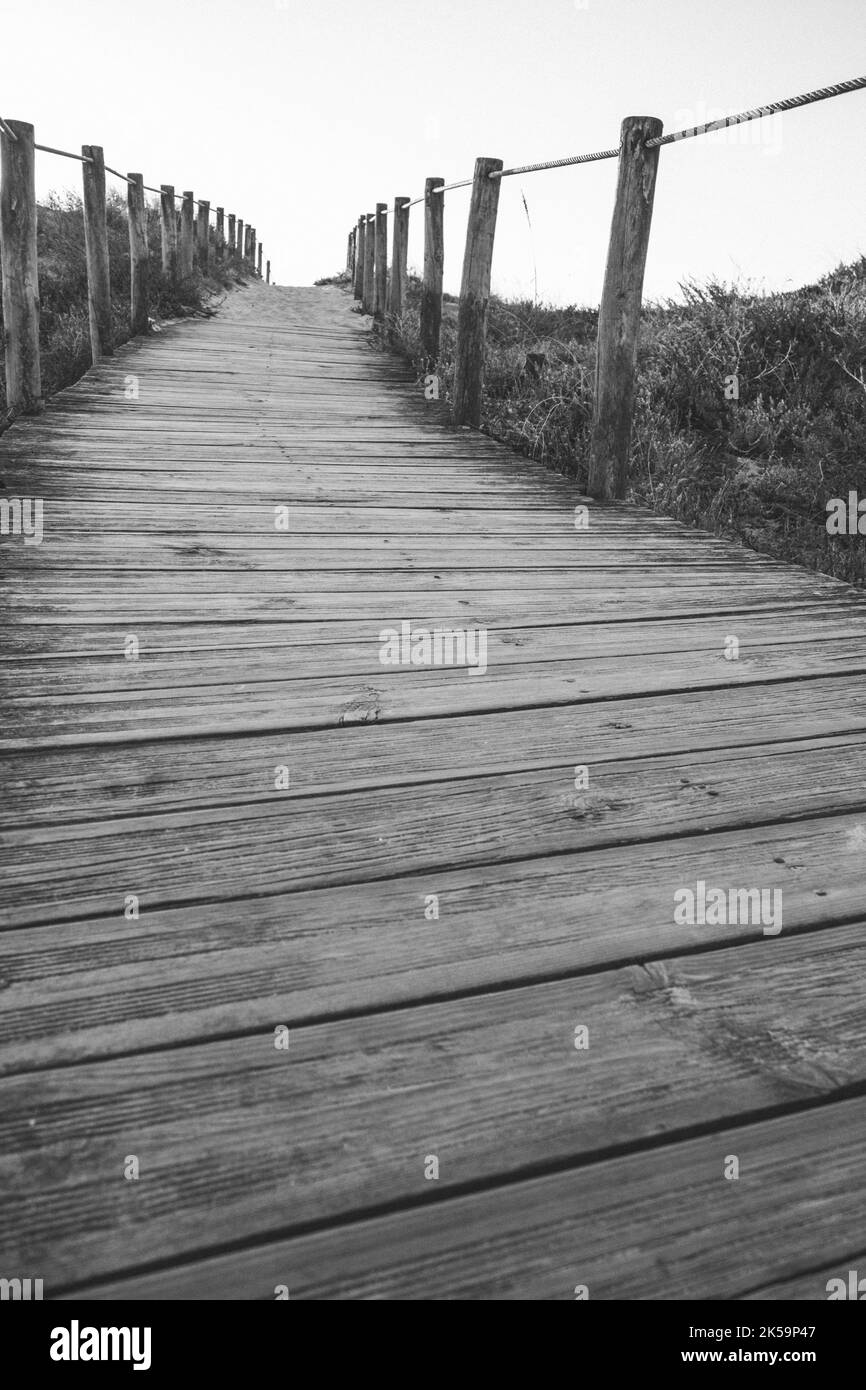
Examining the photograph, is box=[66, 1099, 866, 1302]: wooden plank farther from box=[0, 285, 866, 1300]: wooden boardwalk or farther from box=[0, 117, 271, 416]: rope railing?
box=[0, 117, 271, 416]: rope railing

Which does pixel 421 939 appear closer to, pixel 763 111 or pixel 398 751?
pixel 398 751

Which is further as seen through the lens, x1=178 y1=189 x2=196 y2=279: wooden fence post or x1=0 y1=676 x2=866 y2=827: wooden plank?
x1=178 y1=189 x2=196 y2=279: wooden fence post

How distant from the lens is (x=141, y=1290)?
1052 mm

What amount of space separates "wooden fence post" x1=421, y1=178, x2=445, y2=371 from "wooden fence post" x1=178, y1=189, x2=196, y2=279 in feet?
25.8

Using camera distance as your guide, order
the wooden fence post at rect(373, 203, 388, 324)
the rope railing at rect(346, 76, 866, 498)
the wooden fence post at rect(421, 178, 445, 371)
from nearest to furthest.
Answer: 1. the rope railing at rect(346, 76, 866, 498)
2. the wooden fence post at rect(421, 178, 445, 371)
3. the wooden fence post at rect(373, 203, 388, 324)

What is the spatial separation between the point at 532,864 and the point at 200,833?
61cm

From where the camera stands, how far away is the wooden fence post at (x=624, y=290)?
4.19 meters

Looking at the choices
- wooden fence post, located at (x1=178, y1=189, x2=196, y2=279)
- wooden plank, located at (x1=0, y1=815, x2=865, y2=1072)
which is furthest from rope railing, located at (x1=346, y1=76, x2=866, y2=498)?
wooden fence post, located at (x1=178, y1=189, x2=196, y2=279)

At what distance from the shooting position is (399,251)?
10789 mm

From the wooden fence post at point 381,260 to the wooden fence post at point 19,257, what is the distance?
8251 millimetres

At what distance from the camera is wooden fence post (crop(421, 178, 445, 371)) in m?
7.81

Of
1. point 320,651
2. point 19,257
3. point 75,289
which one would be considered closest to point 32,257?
point 19,257
